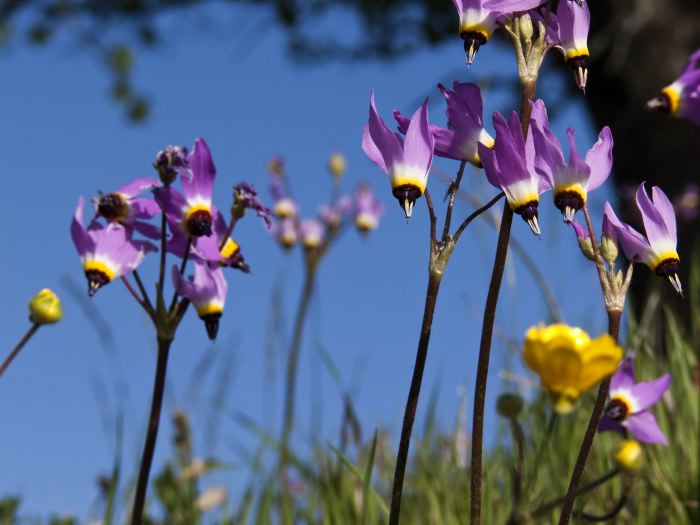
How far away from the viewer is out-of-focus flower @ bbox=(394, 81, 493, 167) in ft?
4.46

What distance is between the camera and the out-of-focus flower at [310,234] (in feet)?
13.2

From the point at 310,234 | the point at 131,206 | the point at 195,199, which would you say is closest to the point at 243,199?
the point at 195,199

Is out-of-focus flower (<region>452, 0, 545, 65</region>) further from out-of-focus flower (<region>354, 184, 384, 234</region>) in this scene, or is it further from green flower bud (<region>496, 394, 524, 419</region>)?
out-of-focus flower (<region>354, 184, 384, 234</region>)

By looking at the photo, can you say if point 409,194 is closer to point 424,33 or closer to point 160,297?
point 160,297

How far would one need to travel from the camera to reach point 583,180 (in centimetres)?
132

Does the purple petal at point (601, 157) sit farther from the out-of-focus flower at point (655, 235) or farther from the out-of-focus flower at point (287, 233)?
the out-of-focus flower at point (287, 233)

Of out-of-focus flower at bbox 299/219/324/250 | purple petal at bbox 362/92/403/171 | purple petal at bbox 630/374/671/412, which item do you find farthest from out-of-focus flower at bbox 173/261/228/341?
out-of-focus flower at bbox 299/219/324/250

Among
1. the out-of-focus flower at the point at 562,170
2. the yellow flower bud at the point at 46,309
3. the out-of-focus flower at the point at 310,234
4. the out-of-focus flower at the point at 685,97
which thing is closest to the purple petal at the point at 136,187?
the yellow flower bud at the point at 46,309

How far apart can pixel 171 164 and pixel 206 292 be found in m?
0.22

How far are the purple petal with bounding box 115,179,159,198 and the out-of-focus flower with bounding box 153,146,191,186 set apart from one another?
0.28 feet

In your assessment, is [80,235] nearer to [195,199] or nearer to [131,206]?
[131,206]

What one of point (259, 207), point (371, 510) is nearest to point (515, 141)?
point (259, 207)

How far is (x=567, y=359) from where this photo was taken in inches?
38.2

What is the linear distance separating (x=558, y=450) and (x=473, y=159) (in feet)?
5.44
